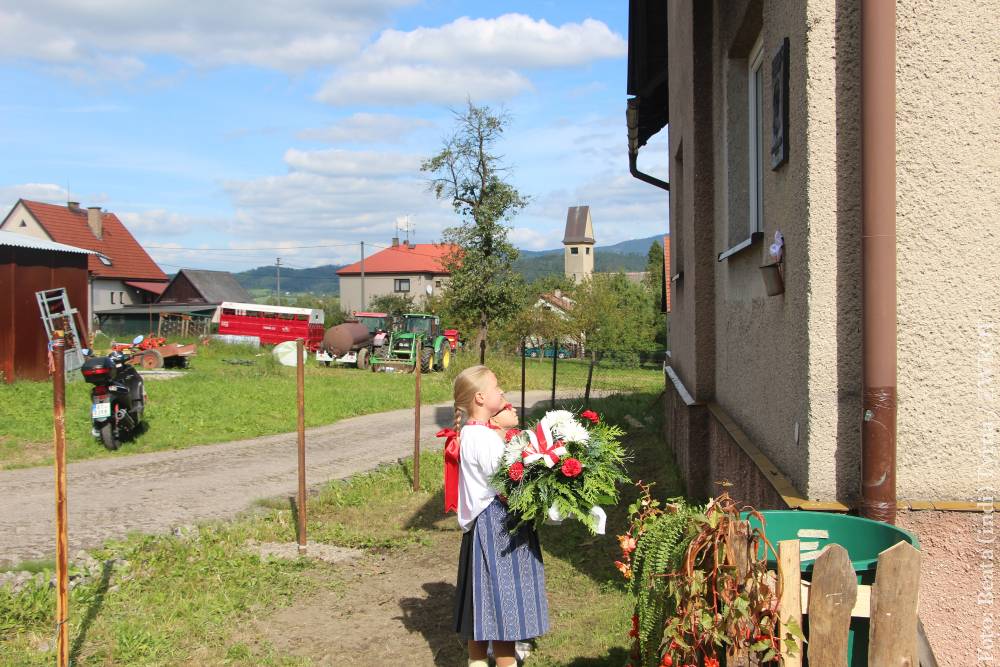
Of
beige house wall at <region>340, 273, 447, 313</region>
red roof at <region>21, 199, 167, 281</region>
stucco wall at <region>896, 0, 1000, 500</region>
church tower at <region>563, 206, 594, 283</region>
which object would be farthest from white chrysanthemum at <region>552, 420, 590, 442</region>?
church tower at <region>563, 206, 594, 283</region>

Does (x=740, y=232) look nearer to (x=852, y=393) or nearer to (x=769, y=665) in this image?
(x=852, y=393)

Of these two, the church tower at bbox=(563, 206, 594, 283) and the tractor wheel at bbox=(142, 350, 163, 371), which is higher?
the church tower at bbox=(563, 206, 594, 283)

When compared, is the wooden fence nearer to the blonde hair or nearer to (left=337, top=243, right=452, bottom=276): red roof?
the blonde hair

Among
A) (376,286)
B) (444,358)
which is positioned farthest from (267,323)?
(376,286)

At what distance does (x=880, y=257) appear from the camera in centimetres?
288

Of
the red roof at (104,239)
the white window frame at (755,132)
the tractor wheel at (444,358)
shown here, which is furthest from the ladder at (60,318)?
the red roof at (104,239)

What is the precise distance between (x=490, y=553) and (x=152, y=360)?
2114 cm

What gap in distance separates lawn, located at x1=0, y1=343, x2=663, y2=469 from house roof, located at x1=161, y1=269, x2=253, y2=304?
32.5 metres

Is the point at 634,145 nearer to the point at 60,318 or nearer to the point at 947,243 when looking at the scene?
the point at 947,243

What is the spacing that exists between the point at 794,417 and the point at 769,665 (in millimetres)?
1398

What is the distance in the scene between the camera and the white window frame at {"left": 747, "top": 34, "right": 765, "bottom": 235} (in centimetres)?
498

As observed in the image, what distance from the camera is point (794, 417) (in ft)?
11.2

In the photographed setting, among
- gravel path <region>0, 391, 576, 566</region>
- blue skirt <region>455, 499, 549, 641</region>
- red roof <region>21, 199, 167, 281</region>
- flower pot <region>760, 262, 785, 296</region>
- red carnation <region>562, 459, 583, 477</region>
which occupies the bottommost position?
gravel path <region>0, 391, 576, 566</region>

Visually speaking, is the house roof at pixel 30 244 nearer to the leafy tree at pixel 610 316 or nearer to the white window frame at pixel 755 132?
the white window frame at pixel 755 132
